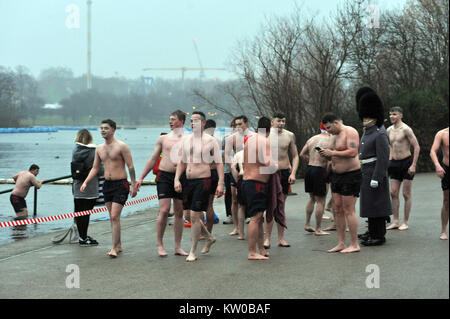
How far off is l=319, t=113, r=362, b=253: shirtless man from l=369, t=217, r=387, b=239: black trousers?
0.58 m

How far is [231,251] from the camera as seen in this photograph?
9.94 meters

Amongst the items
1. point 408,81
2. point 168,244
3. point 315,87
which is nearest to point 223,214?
point 168,244

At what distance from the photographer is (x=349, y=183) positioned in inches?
374

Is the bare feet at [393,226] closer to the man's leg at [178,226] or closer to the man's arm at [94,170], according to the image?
the man's leg at [178,226]

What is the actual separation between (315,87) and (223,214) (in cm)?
1495

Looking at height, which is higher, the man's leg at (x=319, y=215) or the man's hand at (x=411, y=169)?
the man's hand at (x=411, y=169)

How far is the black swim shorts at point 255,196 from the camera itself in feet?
29.9

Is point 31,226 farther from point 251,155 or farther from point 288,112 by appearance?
point 288,112

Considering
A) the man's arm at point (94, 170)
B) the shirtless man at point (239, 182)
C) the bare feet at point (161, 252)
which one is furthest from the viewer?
the shirtless man at point (239, 182)

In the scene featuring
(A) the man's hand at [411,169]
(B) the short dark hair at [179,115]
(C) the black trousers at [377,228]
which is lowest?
(C) the black trousers at [377,228]

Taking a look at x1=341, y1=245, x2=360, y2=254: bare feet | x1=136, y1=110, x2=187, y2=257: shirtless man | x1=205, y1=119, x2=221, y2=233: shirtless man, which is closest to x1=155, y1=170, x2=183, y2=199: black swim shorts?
x1=136, y1=110, x2=187, y2=257: shirtless man

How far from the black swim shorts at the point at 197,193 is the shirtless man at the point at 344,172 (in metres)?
1.63

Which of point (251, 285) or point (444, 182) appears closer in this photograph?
point (251, 285)

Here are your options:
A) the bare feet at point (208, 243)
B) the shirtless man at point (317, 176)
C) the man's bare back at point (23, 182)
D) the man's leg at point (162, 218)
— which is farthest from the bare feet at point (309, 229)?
the man's bare back at point (23, 182)
